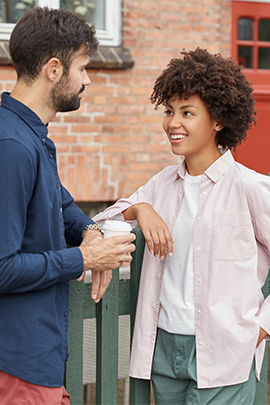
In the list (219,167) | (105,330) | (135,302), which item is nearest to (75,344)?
(105,330)

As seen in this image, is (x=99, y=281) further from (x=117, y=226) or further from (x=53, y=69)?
(x=53, y=69)

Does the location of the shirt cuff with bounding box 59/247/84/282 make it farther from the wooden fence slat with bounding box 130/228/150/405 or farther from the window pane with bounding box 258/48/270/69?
the window pane with bounding box 258/48/270/69

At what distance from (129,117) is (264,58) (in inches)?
74.9

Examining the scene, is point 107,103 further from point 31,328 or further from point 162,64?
point 31,328

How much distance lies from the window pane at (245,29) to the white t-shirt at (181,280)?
415 centimetres

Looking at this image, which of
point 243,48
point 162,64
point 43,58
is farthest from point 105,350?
point 243,48

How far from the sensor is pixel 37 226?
5.34ft

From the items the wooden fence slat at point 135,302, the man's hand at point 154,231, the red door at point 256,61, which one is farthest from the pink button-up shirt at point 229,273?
the red door at point 256,61

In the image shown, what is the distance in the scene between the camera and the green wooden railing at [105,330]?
83.4 inches

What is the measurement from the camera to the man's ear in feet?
5.66

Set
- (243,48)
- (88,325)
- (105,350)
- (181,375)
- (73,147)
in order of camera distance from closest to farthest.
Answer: (181,375) < (105,350) < (88,325) < (73,147) < (243,48)

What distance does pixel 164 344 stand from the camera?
6.63 feet

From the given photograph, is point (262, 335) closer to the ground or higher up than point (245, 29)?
closer to the ground

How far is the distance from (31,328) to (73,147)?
10.6 ft
